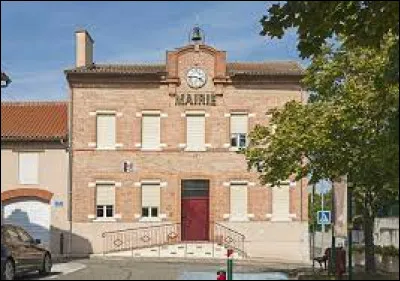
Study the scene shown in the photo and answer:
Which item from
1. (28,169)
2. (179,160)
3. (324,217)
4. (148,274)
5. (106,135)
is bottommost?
(148,274)

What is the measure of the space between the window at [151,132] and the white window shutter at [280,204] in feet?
21.9

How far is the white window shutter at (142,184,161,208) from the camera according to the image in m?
39.8

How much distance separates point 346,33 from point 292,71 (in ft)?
78.4

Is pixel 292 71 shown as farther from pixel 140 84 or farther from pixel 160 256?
pixel 160 256

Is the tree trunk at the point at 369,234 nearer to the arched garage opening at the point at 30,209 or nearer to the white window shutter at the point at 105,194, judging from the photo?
the white window shutter at the point at 105,194

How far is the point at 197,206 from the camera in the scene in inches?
1581

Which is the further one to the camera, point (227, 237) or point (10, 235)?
point (227, 237)

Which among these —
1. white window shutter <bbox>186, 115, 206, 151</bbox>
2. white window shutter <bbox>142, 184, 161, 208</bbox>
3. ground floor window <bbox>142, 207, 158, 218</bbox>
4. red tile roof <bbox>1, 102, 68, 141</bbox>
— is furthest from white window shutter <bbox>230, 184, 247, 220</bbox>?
red tile roof <bbox>1, 102, 68, 141</bbox>

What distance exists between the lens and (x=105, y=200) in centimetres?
3962

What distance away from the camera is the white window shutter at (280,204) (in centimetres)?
3994

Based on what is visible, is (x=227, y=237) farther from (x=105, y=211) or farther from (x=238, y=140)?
(x=105, y=211)

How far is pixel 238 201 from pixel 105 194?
6.90m

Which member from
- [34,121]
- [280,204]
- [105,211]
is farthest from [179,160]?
[34,121]

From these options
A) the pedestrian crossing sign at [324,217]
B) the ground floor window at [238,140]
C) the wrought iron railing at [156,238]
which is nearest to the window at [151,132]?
the ground floor window at [238,140]
